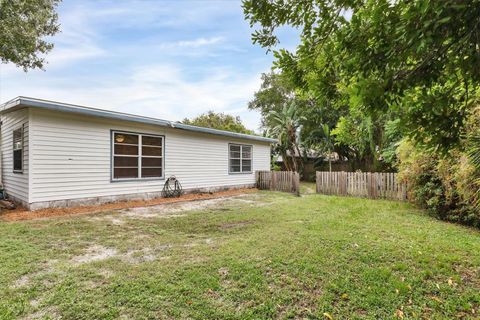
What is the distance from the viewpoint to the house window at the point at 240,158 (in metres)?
12.3

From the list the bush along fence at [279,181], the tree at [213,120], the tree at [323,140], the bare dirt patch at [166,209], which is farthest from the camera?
the tree at [213,120]

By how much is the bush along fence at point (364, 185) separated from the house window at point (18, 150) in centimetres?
1049

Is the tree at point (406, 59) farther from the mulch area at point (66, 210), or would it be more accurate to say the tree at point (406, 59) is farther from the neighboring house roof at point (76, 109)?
the mulch area at point (66, 210)

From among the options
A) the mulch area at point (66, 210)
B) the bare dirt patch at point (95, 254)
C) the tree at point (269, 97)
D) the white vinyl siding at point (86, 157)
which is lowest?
the bare dirt patch at point (95, 254)

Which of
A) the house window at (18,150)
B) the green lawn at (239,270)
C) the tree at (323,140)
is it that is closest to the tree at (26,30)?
the house window at (18,150)

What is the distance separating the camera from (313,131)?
18.2 meters

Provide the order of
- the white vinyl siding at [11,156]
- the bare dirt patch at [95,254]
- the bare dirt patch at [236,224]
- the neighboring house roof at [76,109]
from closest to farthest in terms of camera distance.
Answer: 1. the bare dirt patch at [95,254]
2. the bare dirt patch at [236,224]
3. the neighboring house roof at [76,109]
4. the white vinyl siding at [11,156]

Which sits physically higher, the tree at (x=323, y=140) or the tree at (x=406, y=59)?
the tree at (x=323, y=140)

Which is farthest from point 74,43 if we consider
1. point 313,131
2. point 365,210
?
point 313,131

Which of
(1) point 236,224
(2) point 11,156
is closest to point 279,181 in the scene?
(1) point 236,224

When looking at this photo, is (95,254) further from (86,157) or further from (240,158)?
(240,158)

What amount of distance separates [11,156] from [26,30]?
184 inches

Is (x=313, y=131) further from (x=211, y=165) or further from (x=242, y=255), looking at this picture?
(x=242, y=255)

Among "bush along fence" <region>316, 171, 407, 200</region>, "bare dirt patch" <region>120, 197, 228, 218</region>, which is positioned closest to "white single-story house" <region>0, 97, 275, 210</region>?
"bare dirt patch" <region>120, 197, 228, 218</region>
